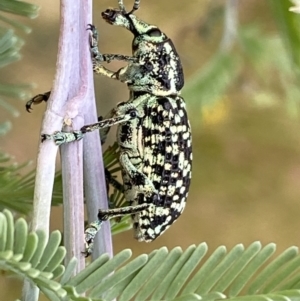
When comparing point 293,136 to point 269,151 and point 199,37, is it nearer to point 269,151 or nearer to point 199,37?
point 269,151

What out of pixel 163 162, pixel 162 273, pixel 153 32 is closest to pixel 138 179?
pixel 163 162

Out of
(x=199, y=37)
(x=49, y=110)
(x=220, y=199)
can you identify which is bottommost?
(x=220, y=199)

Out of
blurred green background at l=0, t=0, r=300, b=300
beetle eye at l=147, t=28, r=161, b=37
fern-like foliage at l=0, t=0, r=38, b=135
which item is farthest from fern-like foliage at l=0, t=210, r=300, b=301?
blurred green background at l=0, t=0, r=300, b=300

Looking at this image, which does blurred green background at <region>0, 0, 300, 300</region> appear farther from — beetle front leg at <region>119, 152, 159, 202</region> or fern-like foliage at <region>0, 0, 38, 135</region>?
fern-like foliage at <region>0, 0, 38, 135</region>

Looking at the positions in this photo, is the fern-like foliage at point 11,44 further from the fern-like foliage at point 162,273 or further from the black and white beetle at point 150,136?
the fern-like foliage at point 162,273

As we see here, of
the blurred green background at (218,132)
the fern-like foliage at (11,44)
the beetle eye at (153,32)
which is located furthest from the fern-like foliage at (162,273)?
the blurred green background at (218,132)

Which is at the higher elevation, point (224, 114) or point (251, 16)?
point (251, 16)

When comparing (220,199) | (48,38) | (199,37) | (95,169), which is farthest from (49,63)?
(95,169)

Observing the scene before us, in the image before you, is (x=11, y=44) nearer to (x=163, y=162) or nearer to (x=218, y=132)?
(x=163, y=162)
